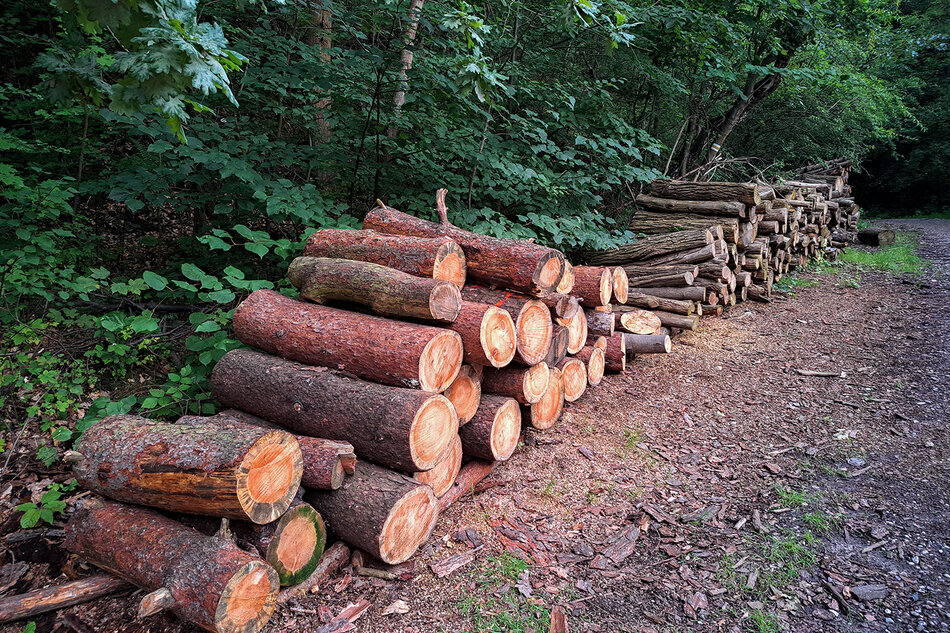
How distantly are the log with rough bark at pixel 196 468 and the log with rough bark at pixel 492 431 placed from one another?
1.27 m

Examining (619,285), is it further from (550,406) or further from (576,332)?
(550,406)

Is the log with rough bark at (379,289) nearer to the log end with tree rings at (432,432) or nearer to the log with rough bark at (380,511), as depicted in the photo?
the log end with tree rings at (432,432)

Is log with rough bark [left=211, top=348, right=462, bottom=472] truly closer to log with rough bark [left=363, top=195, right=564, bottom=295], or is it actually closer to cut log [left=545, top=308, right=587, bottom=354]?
log with rough bark [left=363, top=195, right=564, bottom=295]

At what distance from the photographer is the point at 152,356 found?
4156 mm

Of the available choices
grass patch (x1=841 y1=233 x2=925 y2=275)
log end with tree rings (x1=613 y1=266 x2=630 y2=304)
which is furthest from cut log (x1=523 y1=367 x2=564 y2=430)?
grass patch (x1=841 y1=233 x2=925 y2=275)

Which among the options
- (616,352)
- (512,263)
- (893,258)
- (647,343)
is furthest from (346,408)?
(893,258)

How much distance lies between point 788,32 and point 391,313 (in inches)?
361

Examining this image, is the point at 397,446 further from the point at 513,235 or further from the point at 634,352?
the point at 634,352

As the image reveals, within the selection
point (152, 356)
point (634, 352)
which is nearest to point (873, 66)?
point (634, 352)

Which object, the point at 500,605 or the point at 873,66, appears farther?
the point at 873,66

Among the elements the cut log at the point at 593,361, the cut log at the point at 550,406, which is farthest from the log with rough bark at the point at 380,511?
the cut log at the point at 593,361

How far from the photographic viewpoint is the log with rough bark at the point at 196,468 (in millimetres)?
2182

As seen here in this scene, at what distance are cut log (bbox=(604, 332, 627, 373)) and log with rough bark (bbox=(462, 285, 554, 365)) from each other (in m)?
1.49

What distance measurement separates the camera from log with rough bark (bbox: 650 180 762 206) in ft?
23.3
